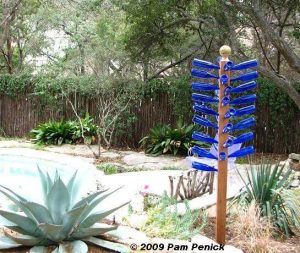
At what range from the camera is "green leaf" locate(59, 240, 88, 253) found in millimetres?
3289

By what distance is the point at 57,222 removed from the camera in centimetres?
346

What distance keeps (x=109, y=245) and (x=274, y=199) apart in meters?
2.03

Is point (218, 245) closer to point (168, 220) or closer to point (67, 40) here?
point (168, 220)

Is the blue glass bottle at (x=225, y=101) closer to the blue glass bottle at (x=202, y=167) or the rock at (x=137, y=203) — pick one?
the blue glass bottle at (x=202, y=167)

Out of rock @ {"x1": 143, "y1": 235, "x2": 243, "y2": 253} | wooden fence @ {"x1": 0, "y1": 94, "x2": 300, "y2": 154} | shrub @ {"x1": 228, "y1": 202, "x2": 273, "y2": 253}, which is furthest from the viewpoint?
wooden fence @ {"x1": 0, "y1": 94, "x2": 300, "y2": 154}

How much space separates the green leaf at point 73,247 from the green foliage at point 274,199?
1.97 meters

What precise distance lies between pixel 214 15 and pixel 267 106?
9.18 feet

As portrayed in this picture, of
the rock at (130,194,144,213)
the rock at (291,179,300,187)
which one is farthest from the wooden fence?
the rock at (130,194,144,213)

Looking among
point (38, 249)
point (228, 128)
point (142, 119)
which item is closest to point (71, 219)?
point (38, 249)

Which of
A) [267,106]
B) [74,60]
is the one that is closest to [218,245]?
[267,106]

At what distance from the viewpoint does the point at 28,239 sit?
338cm

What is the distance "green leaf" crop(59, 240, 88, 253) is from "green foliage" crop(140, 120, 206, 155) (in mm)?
8696

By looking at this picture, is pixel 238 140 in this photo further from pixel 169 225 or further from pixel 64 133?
pixel 64 133

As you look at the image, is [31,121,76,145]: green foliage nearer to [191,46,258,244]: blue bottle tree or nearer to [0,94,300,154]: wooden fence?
[0,94,300,154]: wooden fence
